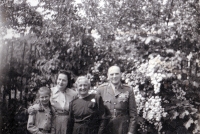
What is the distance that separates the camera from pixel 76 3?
3613mm

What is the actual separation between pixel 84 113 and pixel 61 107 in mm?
331

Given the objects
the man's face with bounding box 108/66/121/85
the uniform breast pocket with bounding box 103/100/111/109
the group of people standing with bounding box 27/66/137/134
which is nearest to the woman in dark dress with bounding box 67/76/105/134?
the group of people standing with bounding box 27/66/137/134

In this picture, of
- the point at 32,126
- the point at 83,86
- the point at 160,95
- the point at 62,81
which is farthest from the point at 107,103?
the point at 160,95

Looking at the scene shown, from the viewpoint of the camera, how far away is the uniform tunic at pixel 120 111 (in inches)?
101

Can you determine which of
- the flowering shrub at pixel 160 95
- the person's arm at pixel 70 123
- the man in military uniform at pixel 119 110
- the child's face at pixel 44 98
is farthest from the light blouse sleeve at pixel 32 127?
the flowering shrub at pixel 160 95

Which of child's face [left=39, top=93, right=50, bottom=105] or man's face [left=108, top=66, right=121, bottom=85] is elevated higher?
man's face [left=108, top=66, right=121, bottom=85]

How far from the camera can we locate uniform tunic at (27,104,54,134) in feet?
7.66

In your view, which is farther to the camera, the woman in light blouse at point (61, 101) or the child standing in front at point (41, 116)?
the woman in light blouse at point (61, 101)

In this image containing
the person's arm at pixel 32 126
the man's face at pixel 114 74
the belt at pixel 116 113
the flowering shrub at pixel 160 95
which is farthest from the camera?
the flowering shrub at pixel 160 95

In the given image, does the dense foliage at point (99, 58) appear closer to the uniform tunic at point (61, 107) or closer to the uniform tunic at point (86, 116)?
the uniform tunic at point (61, 107)

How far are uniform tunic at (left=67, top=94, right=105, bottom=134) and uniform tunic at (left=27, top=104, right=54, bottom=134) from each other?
0.22m

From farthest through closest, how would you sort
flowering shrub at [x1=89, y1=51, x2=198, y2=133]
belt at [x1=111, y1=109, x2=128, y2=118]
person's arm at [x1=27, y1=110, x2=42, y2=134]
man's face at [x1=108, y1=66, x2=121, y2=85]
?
1. flowering shrub at [x1=89, y1=51, x2=198, y2=133]
2. belt at [x1=111, y1=109, x2=128, y2=118]
3. man's face at [x1=108, y1=66, x2=121, y2=85]
4. person's arm at [x1=27, y1=110, x2=42, y2=134]

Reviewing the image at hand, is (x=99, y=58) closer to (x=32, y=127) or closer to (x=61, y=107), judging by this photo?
(x=61, y=107)

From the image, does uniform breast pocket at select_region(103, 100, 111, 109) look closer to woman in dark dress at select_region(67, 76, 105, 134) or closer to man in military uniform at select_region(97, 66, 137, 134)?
man in military uniform at select_region(97, 66, 137, 134)
